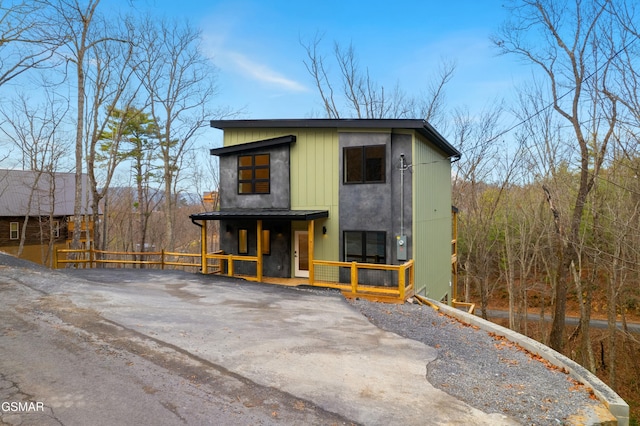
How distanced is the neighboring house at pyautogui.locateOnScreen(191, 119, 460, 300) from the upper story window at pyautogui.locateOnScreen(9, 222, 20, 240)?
22489 mm

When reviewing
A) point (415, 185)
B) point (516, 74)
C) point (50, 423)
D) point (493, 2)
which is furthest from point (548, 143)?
point (50, 423)

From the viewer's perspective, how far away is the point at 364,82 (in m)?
24.4

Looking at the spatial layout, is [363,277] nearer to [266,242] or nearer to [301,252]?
[301,252]

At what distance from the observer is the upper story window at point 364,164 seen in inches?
417

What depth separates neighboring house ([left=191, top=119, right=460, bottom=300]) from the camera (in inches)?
408

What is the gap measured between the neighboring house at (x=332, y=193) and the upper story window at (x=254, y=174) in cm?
3

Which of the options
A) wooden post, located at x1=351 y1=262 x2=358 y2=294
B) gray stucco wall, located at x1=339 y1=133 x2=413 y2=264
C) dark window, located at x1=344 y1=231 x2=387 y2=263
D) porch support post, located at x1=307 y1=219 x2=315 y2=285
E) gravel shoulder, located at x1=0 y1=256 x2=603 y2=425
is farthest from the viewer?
dark window, located at x1=344 y1=231 x2=387 y2=263

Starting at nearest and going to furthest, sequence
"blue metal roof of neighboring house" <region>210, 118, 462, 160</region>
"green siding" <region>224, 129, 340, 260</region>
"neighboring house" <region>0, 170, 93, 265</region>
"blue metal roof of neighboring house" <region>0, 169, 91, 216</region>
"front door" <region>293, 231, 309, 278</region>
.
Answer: "blue metal roof of neighboring house" <region>210, 118, 462, 160</region>
"green siding" <region>224, 129, 340, 260</region>
"front door" <region>293, 231, 309, 278</region>
"neighboring house" <region>0, 170, 93, 265</region>
"blue metal roof of neighboring house" <region>0, 169, 91, 216</region>

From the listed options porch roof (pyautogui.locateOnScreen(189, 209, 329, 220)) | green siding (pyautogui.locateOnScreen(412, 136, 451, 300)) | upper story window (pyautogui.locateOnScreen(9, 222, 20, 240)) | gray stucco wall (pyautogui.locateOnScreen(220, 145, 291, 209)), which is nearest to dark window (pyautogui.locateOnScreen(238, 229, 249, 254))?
porch roof (pyautogui.locateOnScreen(189, 209, 329, 220))

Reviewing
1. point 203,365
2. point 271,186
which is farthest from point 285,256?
point 203,365

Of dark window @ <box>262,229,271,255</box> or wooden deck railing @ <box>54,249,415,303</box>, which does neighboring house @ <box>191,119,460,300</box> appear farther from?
wooden deck railing @ <box>54,249,415,303</box>

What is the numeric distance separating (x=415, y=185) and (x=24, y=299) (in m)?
9.53

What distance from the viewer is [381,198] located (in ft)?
34.6

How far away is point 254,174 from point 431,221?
20.0 feet
